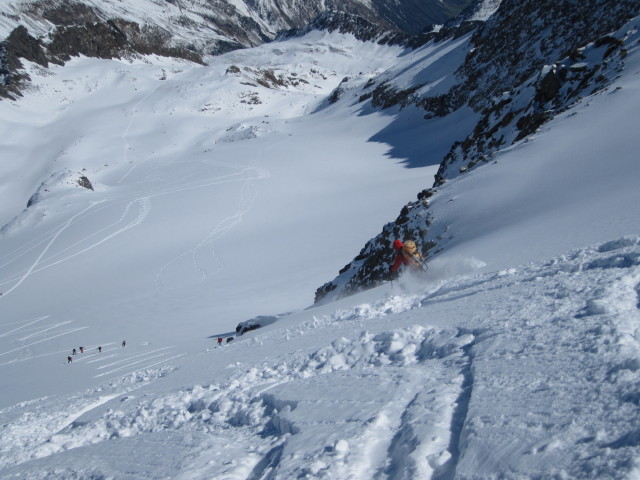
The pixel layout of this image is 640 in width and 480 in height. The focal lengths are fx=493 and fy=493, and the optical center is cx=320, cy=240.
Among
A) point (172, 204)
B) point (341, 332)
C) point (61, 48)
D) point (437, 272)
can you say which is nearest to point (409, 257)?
point (437, 272)

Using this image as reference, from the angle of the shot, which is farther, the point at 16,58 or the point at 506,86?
the point at 16,58

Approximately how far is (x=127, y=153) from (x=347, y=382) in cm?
5872

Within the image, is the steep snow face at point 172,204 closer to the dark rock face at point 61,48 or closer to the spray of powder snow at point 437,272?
the dark rock face at point 61,48

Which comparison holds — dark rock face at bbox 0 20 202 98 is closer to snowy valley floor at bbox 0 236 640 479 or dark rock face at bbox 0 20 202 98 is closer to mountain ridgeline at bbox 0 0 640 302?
mountain ridgeline at bbox 0 0 640 302

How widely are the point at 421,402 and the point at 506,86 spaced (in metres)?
45.6

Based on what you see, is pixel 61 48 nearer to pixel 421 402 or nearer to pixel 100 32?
pixel 100 32

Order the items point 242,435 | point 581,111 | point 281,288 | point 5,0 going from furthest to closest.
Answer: point 5,0 → point 281,288 → point 581,111 → point 242,435

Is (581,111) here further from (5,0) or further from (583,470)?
(5,0)

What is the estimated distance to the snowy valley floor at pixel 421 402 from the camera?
3061 mm

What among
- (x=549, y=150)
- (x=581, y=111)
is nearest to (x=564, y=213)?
(x=549, y=150)

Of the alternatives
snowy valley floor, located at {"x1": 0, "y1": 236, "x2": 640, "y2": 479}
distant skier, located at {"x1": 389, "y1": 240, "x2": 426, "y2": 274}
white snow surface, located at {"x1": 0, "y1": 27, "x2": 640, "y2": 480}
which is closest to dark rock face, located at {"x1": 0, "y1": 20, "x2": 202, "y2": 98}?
white snow surface, located at {"x1": 0, "y1": 27, "x2": 640, "y2": 480}

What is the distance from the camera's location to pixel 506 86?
144 feet

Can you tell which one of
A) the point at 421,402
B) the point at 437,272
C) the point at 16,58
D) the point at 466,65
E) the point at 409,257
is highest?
the point at 16,58

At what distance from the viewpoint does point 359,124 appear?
56.8 metres
